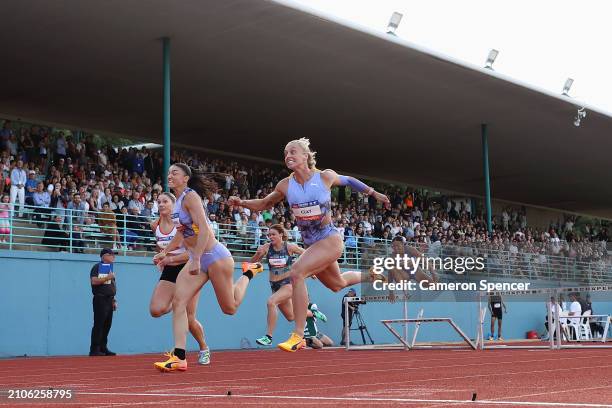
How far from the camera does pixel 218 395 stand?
645 cm

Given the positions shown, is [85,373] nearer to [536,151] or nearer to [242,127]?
[242,127]

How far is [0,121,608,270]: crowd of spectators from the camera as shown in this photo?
1989 cm

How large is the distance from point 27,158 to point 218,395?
1788cm

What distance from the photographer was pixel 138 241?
21422mm

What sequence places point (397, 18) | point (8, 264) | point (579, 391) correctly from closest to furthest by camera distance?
point (579, 391)
point (8, 264)
point (397, 18)

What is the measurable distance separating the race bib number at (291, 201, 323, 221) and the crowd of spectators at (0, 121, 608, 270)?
6218mm

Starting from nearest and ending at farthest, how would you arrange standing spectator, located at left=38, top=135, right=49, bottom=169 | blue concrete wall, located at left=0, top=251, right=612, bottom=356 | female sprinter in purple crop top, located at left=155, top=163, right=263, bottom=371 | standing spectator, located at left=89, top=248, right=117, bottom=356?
1. female sprinter in purple crop top, located at left=155, top=163, right=263, bottom=371
2. standing spectator, located at left=89, top=248, right=117, bottom=356
3. blue concrete wall, located at left=0, top=251, right=612, bottom=356
4. standing spectator, located at left=38, top=135, right=49, bottom=169

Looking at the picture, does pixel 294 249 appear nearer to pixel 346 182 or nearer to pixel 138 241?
pixel 346 182

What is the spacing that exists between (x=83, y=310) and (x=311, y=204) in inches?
434

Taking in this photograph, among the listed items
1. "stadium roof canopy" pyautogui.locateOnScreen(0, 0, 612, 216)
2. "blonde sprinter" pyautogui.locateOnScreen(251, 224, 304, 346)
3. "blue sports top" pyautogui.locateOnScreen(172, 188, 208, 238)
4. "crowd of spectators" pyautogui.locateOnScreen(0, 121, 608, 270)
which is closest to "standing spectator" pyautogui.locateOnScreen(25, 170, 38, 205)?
"crowd of spectators" pyautogui.locateOnScreen(0, 121, 608, 270)

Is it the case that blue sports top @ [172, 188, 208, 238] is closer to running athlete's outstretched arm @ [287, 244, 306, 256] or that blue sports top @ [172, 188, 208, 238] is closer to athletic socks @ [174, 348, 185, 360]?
athletic socks @ [174, 348, 185, 360]

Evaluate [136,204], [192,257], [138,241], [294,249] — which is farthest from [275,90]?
[192,257]

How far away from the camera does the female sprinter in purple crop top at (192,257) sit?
911cm

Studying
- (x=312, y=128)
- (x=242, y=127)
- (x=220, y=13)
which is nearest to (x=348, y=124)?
(x=312, y=128)
